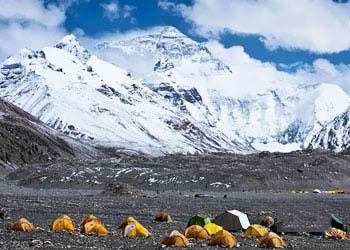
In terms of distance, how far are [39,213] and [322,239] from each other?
2135 centimetres

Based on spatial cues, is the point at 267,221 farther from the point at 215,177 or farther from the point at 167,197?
the point at 215,177

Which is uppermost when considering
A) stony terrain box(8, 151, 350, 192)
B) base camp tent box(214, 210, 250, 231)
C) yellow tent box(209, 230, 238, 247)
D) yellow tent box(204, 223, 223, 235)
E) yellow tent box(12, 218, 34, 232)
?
stony terrain box(8, 151, 350, 192)

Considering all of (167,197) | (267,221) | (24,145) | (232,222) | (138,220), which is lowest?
(138,220)

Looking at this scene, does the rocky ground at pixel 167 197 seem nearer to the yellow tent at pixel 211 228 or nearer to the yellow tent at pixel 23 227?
the yellow tent at pixel 23 227

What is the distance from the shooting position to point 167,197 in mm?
68188

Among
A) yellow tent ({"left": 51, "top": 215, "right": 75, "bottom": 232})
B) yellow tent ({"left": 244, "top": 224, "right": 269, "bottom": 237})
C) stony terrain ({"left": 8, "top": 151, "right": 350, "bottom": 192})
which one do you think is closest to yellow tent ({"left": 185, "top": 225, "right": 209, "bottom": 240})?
yellow tent ({"left": 244, "top": 224, "right": 269, "bottom": 237})

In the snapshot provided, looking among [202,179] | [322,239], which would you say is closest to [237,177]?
[202,179]

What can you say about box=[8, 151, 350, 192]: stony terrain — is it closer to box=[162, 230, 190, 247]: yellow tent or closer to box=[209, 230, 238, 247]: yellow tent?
box=[209, 230, 238, 247]: yellow tent

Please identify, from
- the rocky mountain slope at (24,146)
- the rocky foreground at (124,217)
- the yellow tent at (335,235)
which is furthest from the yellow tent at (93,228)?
the rocky mountain slope at (24,146)

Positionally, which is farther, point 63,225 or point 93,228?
point 63,225

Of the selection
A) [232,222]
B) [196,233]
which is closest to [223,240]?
[196,233]

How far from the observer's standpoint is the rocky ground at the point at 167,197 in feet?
99.1

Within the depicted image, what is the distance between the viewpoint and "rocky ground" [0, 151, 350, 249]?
3020 cm

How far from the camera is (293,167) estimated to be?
99688mm
